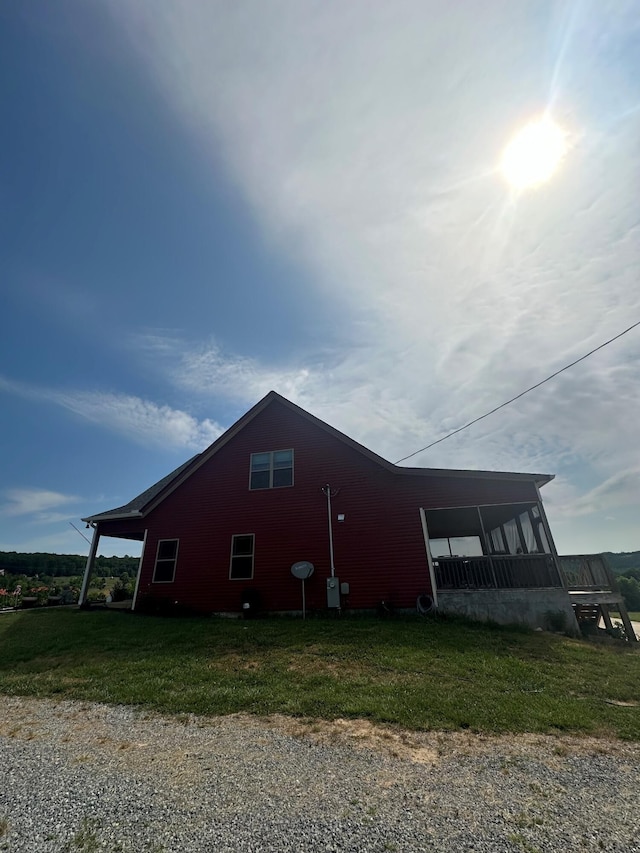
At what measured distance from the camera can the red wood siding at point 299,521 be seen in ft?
40.1

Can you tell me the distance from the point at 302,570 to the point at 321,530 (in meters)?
1.47

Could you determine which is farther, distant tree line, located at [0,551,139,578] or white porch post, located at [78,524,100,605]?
distant tree line, located at [0,551,139,578]

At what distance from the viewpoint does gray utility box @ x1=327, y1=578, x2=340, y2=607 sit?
39.4 ft

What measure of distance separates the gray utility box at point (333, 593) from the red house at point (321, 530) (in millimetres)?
29

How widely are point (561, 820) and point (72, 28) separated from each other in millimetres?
16716

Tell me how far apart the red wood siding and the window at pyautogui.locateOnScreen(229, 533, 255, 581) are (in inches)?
7.4

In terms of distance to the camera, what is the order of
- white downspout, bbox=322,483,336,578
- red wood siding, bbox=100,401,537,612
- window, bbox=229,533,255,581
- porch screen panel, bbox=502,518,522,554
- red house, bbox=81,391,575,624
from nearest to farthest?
red house, bbox=81,391,575,624, red wood siding, bbox=100,401,537,612, white downspout, bbox=322,483,336,578, window, bbox=229,533,255,581, porch screen panel, bbox=502,518,522,554

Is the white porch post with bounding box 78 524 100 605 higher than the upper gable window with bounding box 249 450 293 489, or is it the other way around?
the upper gable window with bounding box 249 450 293 489

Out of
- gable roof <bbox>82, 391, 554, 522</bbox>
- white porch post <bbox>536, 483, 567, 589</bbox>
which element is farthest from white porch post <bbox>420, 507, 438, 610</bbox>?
white porch post <bbox>536, 483, 567, 589</bbox>

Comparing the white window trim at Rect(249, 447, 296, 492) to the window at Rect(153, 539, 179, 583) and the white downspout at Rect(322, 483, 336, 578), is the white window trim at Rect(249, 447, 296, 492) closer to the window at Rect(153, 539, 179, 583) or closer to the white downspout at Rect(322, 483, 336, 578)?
the white downspout at Rect(322, 483, 336, 578)

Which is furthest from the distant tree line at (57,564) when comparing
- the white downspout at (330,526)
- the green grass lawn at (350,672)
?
the green grass lawn at (350,672)

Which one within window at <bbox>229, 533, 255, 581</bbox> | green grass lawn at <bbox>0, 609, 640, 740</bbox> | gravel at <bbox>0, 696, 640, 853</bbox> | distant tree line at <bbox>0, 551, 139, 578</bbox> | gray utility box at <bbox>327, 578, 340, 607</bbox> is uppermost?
distant tree line at <bbox>0, 551, 139, 578</bbox>

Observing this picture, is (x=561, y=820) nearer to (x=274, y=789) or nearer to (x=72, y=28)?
(x=274, y=789)

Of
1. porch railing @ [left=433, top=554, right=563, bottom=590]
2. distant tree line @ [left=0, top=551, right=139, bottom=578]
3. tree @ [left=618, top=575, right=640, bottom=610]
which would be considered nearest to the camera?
porch railing @ [left=433, top=554, right=563, bottom=590]
